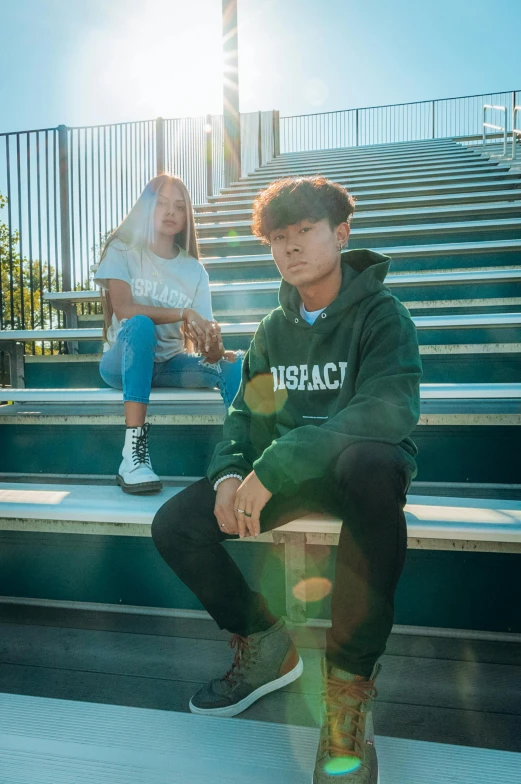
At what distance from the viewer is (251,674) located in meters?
1.10

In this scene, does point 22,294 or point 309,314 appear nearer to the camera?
point 309,314

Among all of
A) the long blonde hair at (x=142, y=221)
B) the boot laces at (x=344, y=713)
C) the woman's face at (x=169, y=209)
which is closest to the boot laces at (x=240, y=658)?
the boot laces at (x=344, y=713)

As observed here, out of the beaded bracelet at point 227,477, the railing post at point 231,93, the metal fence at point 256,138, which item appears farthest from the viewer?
the metal fence at point 256,138

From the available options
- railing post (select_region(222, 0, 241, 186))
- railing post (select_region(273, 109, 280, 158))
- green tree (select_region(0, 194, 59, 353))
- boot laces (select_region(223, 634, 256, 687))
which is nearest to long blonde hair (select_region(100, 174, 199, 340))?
boot laces (select_region(223, 634, 256, 687))

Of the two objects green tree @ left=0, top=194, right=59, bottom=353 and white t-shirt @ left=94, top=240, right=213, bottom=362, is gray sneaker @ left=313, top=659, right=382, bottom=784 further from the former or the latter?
green tree @ left=0, top=194, right=59, bottom=353

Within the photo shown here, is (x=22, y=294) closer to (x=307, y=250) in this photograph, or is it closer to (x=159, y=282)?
(x=159, y=282)

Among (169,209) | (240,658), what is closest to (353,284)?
(240,658)

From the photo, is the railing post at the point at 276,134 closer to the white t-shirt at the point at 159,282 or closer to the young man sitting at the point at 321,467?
the white t-shirt at the point at 159,282

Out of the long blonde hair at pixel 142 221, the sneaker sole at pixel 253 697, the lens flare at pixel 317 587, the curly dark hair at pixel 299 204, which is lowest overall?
the sneaker sole at pixel 253 697

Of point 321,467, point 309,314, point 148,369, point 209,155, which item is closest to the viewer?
point 321,467

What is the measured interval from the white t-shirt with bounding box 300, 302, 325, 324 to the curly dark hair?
0.58ft

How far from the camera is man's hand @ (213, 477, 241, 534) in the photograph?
3.46ft

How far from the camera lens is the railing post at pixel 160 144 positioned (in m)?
5.66

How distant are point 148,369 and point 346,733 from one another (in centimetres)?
98
